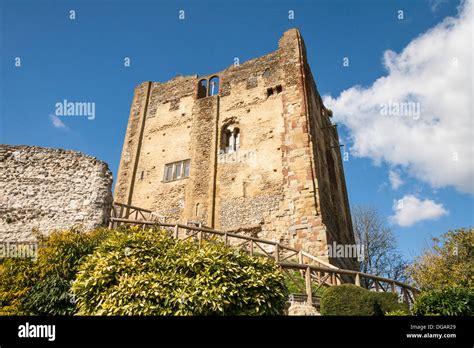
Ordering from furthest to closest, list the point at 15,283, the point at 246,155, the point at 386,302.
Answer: the point at 246,155 → the point at 386,302 → the point at 15,283

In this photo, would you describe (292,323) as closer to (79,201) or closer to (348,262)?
(79,201)

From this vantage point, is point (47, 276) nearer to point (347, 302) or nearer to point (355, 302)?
point (347, 302)

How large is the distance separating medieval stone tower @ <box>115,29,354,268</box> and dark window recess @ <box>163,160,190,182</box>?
0.07m

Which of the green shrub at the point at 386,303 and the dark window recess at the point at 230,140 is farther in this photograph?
the dark window recess at the point at 230,140

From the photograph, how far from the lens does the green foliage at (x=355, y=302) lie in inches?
315

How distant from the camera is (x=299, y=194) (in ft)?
56.6

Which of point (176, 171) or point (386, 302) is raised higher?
point (176, 171)

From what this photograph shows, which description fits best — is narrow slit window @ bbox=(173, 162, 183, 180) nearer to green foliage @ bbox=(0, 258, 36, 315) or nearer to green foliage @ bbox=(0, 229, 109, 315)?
green foliage @ bbox=(0, 229, 109, 315)

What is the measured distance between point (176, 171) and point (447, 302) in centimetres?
1691

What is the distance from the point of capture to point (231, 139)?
71.9 ft

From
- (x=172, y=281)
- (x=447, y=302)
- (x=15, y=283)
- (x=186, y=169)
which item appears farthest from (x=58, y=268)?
(x=186, y=169)

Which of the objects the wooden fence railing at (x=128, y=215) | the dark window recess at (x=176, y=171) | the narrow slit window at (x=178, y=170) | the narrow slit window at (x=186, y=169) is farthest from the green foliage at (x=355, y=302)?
the narrow slit window at (x=178, y=170)

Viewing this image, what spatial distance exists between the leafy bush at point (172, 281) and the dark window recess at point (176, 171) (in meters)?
13.7

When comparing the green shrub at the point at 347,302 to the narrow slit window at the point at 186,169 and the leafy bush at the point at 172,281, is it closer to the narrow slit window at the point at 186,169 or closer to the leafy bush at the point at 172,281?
the leafy bush at the point at 172,281
